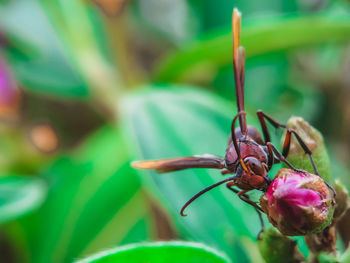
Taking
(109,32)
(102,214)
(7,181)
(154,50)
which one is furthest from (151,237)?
(154,50)

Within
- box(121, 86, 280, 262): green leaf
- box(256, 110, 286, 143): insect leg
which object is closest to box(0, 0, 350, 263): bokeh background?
box(121, 86, 280, 262): green leaf

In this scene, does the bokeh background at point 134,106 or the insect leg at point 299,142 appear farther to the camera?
the bokeh background at point 134,106

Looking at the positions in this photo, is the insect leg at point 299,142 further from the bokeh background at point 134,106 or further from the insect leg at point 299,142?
the bokeh background at point 134,106

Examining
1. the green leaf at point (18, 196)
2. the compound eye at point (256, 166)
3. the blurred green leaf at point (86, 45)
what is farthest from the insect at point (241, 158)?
the blurred green leaf at point (86, 45)

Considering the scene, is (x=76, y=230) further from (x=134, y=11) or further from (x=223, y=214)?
(x=134, y=11)

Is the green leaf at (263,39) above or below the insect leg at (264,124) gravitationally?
below

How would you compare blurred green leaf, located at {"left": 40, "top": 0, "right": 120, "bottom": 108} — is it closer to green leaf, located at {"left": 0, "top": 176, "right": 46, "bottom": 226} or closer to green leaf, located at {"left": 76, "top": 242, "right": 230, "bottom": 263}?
green leaf, located at {"left": 0, "top": 176, "right": 46, "bottom": 226}

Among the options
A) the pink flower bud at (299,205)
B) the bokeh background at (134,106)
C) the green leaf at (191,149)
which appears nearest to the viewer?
the pink flower bud at (299,205)
